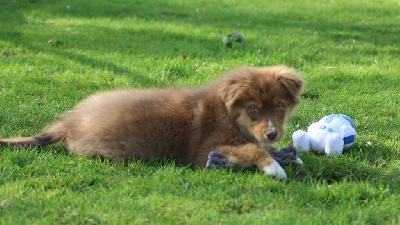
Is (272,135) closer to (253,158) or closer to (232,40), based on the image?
(253,158)

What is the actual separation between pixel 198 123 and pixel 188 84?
2792 mm

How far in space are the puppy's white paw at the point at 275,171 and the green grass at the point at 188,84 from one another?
2.6 inches

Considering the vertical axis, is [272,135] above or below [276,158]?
above

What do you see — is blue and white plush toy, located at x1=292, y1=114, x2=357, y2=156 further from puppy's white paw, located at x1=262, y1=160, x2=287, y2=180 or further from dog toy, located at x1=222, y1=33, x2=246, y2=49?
dog toy, located at x1=222, y1=33, x2=246, y2=49

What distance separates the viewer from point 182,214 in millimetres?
3758

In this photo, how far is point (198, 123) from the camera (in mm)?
4992

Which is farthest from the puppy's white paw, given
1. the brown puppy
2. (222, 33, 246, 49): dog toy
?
(222, 33, 246, 49): dog toy

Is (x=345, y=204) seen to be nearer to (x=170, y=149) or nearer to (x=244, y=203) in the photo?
(x=244, y=203)

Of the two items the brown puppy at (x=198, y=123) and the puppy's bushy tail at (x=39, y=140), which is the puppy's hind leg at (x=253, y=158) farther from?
the puppy's bushy tail at (x=39, y=140)

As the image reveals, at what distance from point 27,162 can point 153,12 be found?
10.8 meters

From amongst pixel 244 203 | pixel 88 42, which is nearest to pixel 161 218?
pixel 244 203

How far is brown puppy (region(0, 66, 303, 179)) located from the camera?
4773 millimetres

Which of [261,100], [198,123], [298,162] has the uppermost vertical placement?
[261,100]

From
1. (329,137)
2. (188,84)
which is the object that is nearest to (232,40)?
(188,84)
